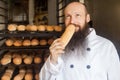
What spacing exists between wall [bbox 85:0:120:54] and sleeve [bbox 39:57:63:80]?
1821 mm

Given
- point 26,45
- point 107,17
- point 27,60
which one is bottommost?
point 27,60

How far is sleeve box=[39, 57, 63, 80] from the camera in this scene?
1415 mm

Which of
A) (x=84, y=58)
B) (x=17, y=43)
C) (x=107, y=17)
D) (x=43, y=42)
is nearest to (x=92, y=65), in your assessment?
(x=84, y=58)

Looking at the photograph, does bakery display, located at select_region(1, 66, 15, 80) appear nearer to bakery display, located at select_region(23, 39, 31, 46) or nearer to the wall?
bakery display, located at select_region(23, 39, 31, 46)

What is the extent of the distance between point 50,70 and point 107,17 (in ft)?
6.58

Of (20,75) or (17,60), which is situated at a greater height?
(17,60)

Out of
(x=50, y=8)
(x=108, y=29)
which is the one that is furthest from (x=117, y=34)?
(x=50, y=8)

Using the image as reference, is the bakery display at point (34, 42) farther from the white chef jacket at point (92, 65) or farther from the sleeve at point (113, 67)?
the sleeve at point (113, 67)

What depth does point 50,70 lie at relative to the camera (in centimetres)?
144

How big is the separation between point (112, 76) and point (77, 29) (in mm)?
398

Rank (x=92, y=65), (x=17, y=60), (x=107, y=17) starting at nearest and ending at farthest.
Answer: (x=92, y=65)
(x=17, y=60)
(x=107, y=17)

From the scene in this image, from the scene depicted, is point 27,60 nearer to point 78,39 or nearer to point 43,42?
point 43,42

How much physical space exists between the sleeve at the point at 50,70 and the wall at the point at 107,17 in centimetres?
182

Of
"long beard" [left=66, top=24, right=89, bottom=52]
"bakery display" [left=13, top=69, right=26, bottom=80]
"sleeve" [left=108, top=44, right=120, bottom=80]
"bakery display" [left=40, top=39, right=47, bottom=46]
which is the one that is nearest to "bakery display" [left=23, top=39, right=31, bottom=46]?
"bakery display" [left=40, top=39, right=47, bottom=46]
